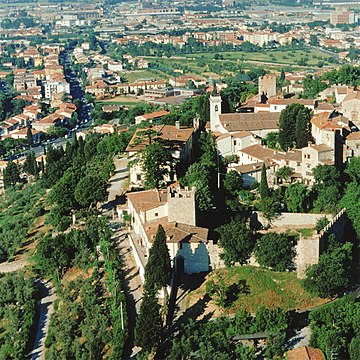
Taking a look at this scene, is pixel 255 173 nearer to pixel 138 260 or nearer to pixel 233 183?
pixel 233 183

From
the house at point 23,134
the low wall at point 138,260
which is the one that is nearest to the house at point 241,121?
the low wall at point 138,260

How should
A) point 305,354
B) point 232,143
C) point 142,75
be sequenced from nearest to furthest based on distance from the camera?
point 305,354, point 232,143, point 142,75

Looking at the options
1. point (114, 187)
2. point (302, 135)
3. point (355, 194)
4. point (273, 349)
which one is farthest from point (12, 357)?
point (302, 135)

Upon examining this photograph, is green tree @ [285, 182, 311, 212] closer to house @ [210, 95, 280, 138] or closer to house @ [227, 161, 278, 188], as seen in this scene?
house @ [227, 161, 278, 188]

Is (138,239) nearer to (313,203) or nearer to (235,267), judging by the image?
(235,267)

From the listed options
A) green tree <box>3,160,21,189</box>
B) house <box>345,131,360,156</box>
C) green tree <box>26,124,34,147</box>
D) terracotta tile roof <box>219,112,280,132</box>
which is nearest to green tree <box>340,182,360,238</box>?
house <box>345,131,360,156</box>

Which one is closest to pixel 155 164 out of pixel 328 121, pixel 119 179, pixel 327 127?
pixel 119 179

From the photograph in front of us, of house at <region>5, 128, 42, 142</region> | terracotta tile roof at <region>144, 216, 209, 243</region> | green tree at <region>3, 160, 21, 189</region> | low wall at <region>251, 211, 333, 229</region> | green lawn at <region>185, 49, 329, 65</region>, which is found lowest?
house at <region>5, 128, 42, 142</region>
